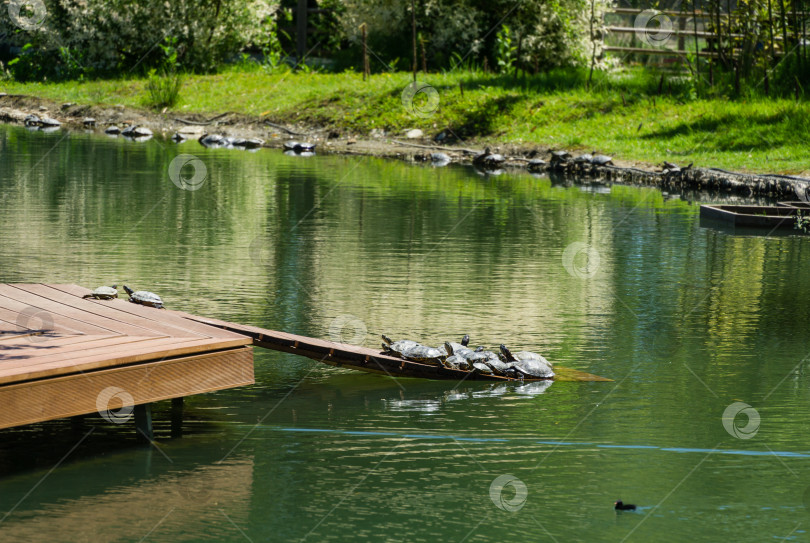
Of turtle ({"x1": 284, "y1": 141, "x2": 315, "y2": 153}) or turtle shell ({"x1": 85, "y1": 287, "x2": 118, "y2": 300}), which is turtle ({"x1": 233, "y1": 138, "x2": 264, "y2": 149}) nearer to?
turtle ({"x1": 284, "y1": 141, "x2": 315, "y2": 153})

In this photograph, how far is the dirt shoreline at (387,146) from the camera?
2017 cm

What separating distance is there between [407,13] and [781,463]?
25.7 m

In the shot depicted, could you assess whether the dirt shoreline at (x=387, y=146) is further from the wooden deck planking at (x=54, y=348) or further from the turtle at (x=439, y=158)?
the wooden deck planking at (x=54, y=348)

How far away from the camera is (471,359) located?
8008 mm

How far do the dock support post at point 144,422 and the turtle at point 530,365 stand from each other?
2.59 meters

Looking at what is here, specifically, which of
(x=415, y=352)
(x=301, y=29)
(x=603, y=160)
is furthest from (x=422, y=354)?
(x=301, y=29)

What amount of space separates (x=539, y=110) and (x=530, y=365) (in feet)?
61.1

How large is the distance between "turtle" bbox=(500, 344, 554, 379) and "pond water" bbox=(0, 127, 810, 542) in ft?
0.61

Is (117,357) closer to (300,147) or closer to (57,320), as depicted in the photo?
(57,320)

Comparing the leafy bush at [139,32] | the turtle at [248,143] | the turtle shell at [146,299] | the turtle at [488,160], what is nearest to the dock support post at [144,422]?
the turtle shell at [146,299]

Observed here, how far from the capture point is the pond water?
18.6 feet

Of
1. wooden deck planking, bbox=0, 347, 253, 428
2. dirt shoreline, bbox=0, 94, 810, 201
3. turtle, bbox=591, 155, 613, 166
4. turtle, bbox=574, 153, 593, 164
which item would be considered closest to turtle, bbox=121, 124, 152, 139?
dirt shoreline, bbox=0, 94, 810, 201

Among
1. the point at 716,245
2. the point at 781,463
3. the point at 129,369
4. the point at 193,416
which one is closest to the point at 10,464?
the point at 129,369

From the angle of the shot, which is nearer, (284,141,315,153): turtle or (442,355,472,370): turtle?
(442,355,472,370): turtle
